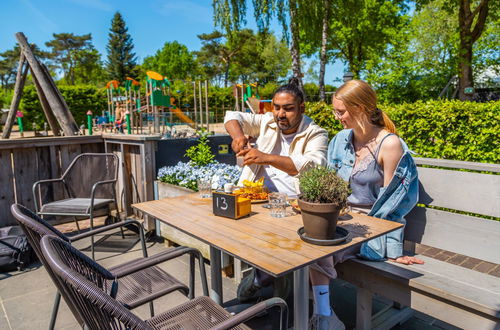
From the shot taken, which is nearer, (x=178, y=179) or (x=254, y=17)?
(x=178, y=179)

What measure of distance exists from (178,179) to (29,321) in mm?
1889

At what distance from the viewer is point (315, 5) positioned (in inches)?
587

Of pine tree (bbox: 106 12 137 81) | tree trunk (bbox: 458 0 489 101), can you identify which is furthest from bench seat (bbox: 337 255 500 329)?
pine tree (bbox: 106 12 137 81)

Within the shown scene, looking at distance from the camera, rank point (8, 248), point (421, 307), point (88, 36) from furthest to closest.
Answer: point (88, 36), point (8, 248), point (421, 307)

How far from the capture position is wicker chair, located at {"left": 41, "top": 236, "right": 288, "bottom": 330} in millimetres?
958

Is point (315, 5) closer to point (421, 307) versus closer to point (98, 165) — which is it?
point (98, 165)

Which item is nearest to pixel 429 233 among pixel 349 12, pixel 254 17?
pixel 254 17

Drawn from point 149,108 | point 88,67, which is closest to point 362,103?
point 149,108

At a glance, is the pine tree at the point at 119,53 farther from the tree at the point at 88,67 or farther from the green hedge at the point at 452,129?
the green hedge at the point at 452,129

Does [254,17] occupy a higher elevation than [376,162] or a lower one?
higher

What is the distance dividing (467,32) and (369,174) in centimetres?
1065

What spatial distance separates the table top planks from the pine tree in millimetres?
52304

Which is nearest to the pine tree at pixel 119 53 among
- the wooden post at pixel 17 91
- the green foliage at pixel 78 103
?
the green foliage at pixel 78 103

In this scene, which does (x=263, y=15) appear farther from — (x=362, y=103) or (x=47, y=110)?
(x=362, y=103)
